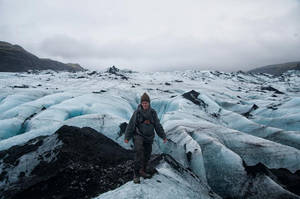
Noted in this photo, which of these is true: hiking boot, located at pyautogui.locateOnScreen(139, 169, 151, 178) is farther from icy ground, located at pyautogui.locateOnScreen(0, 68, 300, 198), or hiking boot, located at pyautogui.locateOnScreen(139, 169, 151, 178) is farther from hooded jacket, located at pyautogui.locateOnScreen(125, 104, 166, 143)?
hooded jacket, located at pyautogui.locateOnScreen(125, 104, 166, 143)

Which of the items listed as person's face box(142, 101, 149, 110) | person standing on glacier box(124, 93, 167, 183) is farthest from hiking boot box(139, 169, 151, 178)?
person's face box(142, 101, 149, 110)

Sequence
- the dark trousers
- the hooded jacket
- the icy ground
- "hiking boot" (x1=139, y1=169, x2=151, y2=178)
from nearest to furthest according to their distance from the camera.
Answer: the dark trousers, the hooded jacket, "hiking boot" (x1=139, y1=169, x2=151, y2=178), the icy ground

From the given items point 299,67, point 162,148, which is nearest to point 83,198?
point 162,148

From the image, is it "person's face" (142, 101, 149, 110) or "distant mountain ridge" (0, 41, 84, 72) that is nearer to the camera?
"person's face" (142, 101, 149, 110)

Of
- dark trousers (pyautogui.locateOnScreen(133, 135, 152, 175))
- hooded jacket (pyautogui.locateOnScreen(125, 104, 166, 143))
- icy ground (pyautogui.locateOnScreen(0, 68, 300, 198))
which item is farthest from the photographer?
icy ground (pyautogui.locateOnScreen(0, 68, 300, 198))

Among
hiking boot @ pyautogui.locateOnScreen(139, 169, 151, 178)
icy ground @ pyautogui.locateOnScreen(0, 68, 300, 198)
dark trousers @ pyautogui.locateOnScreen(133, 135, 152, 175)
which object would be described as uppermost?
dark trousers @ pyautogui.locateOnScreen(133, 135, 152, 175)

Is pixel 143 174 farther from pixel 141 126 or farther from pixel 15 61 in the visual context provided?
pixel 15 61

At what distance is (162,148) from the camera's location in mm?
10039

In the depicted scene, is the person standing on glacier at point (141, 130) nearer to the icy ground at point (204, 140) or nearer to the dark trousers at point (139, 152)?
the dark trousers at point (139, 152)

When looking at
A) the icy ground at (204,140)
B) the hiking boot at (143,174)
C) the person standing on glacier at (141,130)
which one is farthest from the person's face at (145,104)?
the icy ground at (204,140)

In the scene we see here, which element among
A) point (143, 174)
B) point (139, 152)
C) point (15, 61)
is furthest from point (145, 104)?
point (15, 61)

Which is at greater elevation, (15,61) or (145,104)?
(15,61)

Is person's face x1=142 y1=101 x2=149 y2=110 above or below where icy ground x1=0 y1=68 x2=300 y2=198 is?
above

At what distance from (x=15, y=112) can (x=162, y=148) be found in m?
11.6
